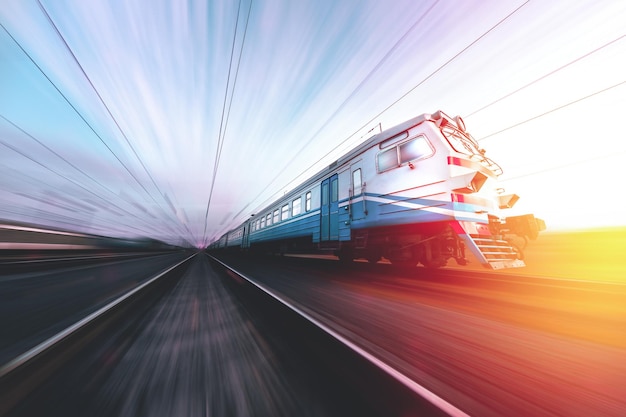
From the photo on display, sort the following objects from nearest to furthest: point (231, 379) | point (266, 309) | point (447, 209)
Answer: point (231, 379) < point (266, 309) < point (447, 209)

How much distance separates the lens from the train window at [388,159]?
4910 millimetres

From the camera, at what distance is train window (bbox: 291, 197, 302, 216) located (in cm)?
938

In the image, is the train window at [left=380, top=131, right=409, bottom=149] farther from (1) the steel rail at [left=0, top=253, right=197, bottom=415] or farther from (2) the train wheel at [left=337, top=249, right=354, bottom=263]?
(1) the steel rail at [left=0, top=253, right=197, bottom=415]

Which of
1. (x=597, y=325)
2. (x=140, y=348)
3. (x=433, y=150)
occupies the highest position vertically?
(x=433, y=150)

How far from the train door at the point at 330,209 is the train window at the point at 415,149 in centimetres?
252

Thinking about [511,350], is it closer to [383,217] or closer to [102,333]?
[102,333]

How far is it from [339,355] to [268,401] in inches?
16.5

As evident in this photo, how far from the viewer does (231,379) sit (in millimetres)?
1148

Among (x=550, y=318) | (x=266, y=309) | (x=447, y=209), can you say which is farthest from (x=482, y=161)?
(x=266, y=309)

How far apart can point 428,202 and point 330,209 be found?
334 cm

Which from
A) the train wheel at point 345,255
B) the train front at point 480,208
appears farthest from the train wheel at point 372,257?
the train front at point 480,208

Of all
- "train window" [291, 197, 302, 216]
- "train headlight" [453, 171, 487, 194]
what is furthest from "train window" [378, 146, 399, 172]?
"train window" [291, 197, 302, 216]

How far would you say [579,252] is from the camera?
793 centimetres

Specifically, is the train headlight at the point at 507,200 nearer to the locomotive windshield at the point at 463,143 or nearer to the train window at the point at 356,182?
the locomotive windshield at the point at 463,143
